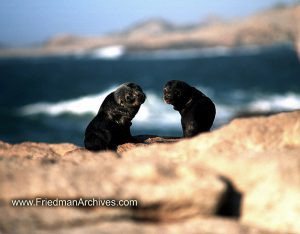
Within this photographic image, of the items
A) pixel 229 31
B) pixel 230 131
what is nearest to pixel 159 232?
pixel 230 131

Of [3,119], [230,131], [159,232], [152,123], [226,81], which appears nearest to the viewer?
[159,232]

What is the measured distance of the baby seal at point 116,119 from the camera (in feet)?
27.1

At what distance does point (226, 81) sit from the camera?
53375mm

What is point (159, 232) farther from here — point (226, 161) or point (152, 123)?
point (152, 123)

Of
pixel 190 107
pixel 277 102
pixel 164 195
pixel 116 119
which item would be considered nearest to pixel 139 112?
pixel 277 102

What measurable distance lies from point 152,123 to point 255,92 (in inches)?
710

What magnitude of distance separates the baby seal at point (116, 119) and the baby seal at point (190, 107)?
0.55 meters

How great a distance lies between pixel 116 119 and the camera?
8.45 meters

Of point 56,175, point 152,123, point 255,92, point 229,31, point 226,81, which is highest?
point 229,31

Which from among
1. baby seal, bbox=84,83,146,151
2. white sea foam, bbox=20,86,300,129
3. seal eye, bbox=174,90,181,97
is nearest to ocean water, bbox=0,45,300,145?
white sea foam, bbox=20,86,300,129

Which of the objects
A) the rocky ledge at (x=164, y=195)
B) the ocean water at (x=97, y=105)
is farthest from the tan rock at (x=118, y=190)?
the ocean water at (x=97, y=105)

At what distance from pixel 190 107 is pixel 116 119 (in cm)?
136

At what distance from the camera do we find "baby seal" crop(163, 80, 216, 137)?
317 inches

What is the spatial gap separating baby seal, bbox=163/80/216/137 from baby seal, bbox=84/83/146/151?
0.55 metres
